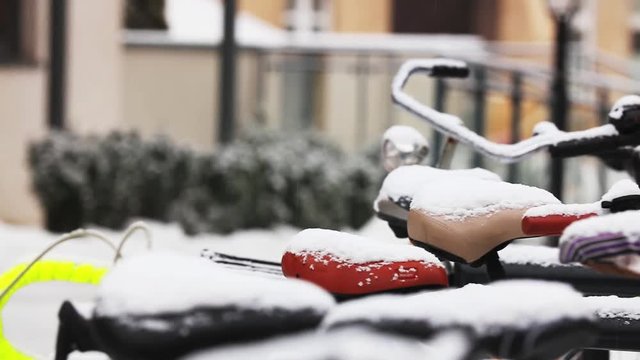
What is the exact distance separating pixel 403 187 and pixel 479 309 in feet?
3.27

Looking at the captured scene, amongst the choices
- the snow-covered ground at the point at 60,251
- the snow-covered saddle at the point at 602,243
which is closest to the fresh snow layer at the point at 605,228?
the snow-covered saddle at the point at 602,243

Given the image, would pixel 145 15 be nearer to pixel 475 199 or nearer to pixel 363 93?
pixel 363 93

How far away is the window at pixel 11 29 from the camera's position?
473 inches

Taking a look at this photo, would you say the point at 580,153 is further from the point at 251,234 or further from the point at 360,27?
the point at 360,27

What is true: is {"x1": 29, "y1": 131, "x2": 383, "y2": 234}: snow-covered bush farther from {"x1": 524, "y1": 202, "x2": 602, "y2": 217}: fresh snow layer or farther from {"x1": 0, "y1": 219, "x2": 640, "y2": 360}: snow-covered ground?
{"x1": 524, "y1": 202, "x2": 602, "y2": 217}: fresh snow layer

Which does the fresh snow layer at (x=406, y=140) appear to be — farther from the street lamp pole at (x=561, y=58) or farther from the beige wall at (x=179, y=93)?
the beige wall at (x=179, y=93)

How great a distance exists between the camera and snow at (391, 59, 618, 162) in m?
2.57

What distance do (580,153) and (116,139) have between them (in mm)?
8394

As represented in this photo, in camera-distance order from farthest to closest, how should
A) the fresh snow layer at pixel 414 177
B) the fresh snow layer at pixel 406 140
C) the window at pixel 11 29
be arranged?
1. the window at pixel 11 29
2. the fresh snow layer at pixel 406 140
3. the fresh snow layer at pixel 414 177

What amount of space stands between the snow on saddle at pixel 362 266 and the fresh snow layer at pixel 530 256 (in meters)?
0.74

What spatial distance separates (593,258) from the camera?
152 cm

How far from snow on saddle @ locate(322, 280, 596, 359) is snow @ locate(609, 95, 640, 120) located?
3.28 feet

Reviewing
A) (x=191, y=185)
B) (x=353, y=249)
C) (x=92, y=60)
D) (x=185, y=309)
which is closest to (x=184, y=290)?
→ (x=185, y=309)

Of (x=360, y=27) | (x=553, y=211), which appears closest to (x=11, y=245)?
(x=553, y=211)
